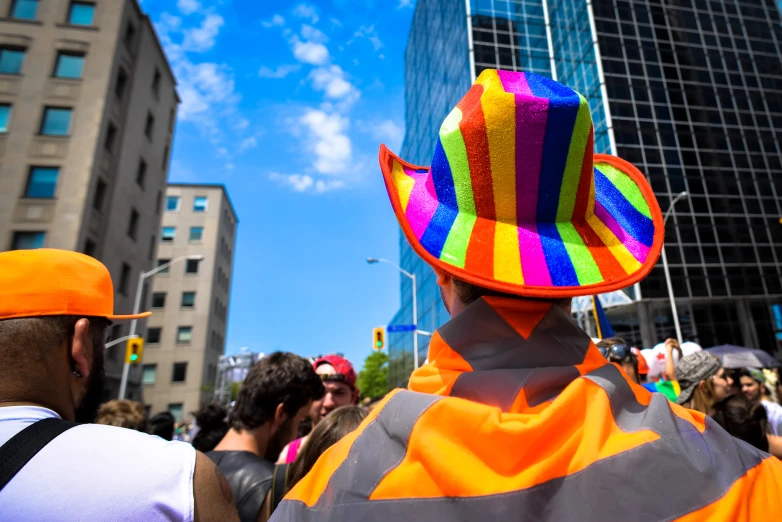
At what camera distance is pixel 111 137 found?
27438mm

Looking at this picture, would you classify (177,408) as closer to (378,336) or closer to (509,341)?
(378,336)

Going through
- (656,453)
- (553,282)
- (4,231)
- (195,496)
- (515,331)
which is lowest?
(195,496)

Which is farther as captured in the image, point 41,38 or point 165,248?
point 165,248

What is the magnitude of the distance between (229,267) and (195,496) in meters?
63.5

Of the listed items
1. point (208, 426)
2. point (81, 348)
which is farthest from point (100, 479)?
point (208, 426)

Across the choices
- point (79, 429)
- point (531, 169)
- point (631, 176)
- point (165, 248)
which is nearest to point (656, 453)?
point (531, 169)

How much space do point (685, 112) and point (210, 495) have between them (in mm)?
45495

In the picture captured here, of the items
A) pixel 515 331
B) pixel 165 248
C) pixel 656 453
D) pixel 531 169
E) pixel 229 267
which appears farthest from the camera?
pixel 229 267

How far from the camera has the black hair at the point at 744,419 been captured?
3.85 m

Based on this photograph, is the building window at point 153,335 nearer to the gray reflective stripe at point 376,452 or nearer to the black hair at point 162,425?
the black hair at point 162,425

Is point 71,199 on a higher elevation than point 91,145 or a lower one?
lower

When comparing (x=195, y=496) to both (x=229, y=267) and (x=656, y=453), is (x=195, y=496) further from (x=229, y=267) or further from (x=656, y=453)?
(x=229, y=267)

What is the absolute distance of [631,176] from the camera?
5.36 feet

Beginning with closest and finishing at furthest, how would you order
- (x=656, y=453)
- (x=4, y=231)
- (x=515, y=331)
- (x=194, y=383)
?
(x=656, y=453)
(x=515, y=331)
(x=4, y=231)
(x=194, y=383)
